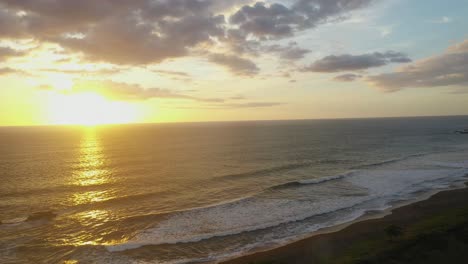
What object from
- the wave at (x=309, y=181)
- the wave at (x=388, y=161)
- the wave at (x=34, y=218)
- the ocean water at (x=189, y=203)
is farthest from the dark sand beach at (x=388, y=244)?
the wave at (x=388, y=161)

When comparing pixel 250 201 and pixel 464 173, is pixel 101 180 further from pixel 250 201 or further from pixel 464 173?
pixel 464 173

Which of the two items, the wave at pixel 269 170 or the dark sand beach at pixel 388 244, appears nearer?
the dark sand beach at pixel 388 244

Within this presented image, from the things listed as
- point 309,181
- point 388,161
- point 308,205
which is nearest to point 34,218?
point 308,205

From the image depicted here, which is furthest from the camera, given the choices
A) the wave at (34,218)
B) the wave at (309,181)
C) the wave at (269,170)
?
the wave at (269,170)

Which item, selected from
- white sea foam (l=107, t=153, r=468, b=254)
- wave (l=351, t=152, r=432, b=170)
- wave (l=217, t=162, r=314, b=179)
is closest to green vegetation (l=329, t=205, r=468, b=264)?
white sea foam (l=107, t=153, r=468, b=254)

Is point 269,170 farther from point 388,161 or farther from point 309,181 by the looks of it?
point 388,161

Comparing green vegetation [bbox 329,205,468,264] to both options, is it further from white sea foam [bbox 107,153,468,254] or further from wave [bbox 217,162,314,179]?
wave [bbox 217,162,314,179]

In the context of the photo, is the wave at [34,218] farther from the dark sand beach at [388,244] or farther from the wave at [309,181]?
the wave at [309,181]

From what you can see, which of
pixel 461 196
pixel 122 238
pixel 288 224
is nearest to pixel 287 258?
pixel 288 224
